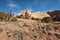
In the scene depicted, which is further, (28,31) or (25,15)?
(25,15)

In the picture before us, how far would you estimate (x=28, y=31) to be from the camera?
666 inches

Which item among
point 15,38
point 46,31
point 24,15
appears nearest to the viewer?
point 15,38

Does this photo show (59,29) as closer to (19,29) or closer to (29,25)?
(29,25)

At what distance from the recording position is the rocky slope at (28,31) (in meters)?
16.1

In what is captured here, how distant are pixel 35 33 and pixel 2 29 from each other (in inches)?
136

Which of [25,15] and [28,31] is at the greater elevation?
[25,15]

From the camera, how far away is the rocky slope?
1609 centimetres

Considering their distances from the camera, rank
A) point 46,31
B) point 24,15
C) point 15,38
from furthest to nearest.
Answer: point 24,15 < point 46,31 < point 15,38

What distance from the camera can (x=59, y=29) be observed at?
17.7 meters

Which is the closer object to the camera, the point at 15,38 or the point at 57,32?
the point at 15,38

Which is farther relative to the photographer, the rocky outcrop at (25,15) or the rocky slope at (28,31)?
the rocky outcrop at (25,15)

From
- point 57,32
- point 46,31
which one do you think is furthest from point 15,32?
point 57,32

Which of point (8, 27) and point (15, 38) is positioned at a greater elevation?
point (8, 27)

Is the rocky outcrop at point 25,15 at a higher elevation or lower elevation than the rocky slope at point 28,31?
higher
